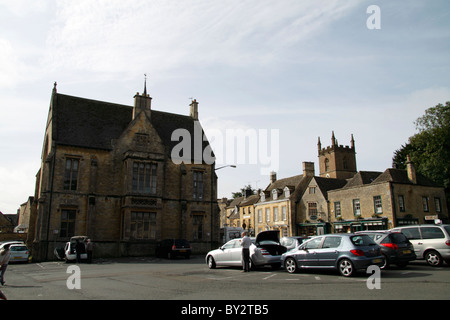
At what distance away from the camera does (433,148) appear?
150 ft

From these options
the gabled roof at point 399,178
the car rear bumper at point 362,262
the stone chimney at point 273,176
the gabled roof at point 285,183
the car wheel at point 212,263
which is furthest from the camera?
the stone chimney at point 273,176

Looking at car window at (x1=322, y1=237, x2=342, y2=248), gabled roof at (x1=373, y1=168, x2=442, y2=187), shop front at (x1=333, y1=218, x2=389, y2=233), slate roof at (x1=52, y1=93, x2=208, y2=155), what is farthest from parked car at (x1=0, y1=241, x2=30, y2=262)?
gabled roof at (x1=373, y1=168, x2=442, y2=187)

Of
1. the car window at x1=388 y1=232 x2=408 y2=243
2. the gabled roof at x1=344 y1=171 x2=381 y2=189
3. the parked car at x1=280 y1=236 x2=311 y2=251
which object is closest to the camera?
the car window at x1=388 y1=232 x2=408 y2=243

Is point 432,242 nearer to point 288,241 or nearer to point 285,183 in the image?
point 288,241

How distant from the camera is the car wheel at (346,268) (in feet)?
40.5

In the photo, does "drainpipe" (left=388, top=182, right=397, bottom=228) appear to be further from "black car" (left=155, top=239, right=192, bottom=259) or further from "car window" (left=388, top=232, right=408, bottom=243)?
"car window" (left=388, top=232, right=408, bottom=243)

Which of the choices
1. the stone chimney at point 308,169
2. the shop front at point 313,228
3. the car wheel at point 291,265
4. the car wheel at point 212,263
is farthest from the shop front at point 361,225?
the car wheel at point 291,265

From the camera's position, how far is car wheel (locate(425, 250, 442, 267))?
51.2 ft

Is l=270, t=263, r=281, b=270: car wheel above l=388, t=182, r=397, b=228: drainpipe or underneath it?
underneath

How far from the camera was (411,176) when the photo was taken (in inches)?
1527

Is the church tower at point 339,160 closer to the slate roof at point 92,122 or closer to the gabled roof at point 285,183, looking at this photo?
the gabled roof at point 285,183

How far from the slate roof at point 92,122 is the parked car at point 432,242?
24.3 metres
